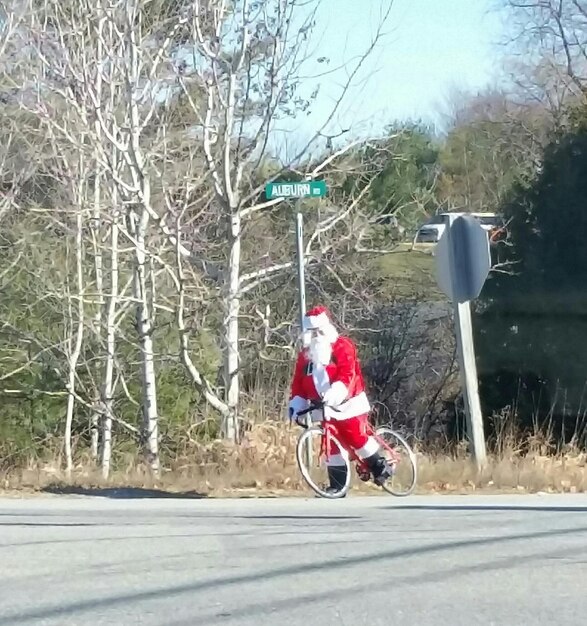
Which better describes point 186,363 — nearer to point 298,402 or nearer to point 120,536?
point 298,402

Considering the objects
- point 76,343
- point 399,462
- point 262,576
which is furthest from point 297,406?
point 76,343

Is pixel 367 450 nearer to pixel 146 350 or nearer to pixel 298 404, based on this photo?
pixel 298 404

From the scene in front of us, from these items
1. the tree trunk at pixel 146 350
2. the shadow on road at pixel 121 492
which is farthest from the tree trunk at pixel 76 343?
the shadow on road at pixel 121 492

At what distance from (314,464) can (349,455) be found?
2.59 feet

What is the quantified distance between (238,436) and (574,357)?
9986mm

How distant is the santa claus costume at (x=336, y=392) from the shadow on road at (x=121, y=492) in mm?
1257

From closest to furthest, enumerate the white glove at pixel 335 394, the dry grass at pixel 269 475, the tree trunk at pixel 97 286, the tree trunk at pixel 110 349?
the white glove at pixel 335 394 → the dry grass at pixel 269 475 → the tree trunk at pixel 97 286 → the tree trunk at pixel 110 349

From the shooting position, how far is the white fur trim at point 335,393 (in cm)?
1073

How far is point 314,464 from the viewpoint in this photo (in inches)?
458

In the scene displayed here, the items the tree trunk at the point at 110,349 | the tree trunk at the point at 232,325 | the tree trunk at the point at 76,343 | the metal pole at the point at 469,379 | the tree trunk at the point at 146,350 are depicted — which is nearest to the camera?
the metal pole at the point at 469,379

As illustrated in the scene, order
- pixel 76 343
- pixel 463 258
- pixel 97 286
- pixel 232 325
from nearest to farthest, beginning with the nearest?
pixel 463 258
pixel 232 325
pixel 97 286
pixel 76 343

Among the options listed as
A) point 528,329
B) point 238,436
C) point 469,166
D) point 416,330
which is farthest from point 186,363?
point 469,166

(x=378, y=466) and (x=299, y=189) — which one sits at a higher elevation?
(x=299, y=189)

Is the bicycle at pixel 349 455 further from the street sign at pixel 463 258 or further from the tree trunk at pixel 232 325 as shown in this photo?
the tree trunk at pixel 232 325
